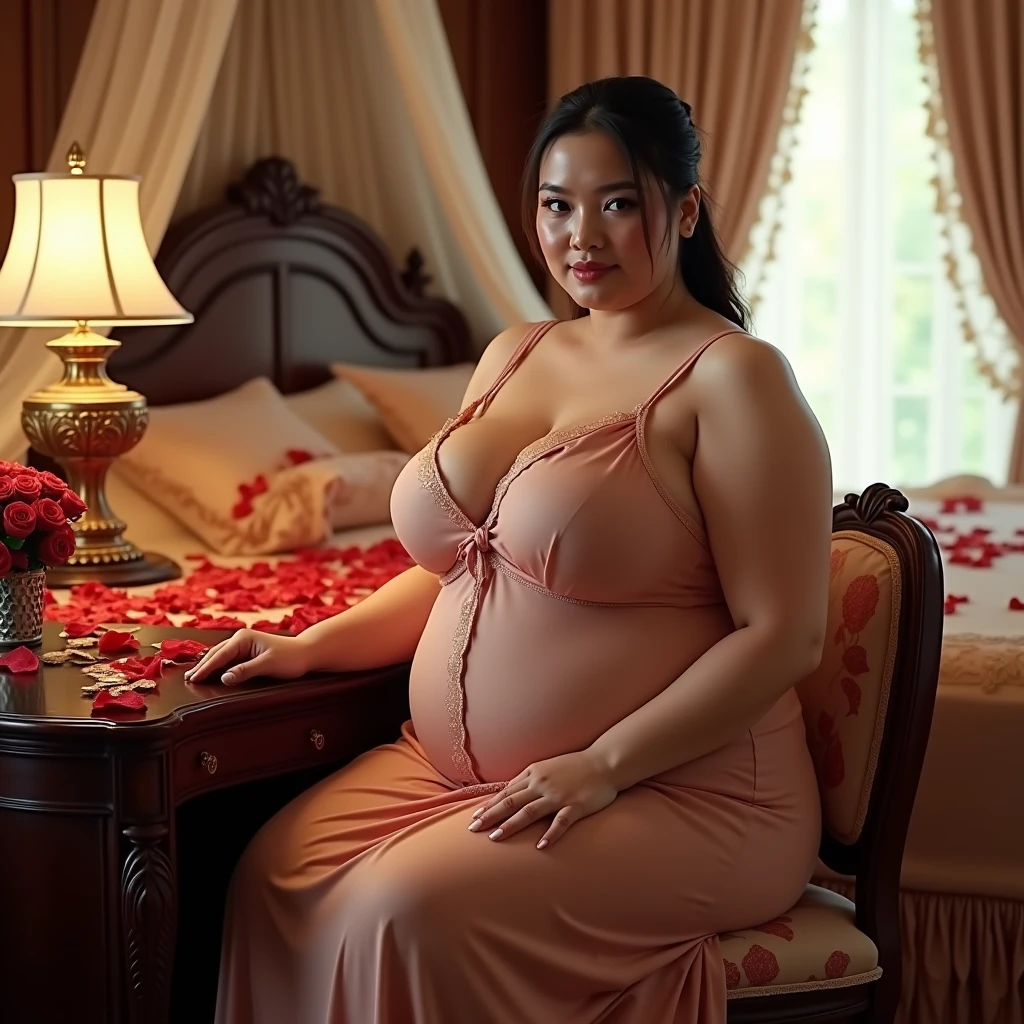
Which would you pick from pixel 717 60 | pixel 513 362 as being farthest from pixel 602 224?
pixel 717 60

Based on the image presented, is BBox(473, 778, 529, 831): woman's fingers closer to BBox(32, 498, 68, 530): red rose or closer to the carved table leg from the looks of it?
the carved table leg

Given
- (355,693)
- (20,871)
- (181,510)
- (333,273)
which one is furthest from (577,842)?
(333,273)

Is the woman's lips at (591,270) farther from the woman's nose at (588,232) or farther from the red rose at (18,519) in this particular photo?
the red rose at (18,519)

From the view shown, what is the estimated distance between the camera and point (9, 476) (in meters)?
2.01

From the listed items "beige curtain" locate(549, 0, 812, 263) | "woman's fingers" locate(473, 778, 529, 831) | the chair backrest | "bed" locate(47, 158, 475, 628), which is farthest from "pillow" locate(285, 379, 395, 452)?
"woman's fingers" locate(473, 778, 529, 831)

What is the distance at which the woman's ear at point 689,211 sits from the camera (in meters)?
1.92

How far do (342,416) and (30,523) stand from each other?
1.96m

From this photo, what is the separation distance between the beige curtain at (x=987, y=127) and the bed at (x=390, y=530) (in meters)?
0.93

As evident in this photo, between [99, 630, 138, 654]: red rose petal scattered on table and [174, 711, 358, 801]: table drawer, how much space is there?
275 millimetres

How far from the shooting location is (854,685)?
1.92 metres

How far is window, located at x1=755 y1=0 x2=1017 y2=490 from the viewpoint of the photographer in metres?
5.33

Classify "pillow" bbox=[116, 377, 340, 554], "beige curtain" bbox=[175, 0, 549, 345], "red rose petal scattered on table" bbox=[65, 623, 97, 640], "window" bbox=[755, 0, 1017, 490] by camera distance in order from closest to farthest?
1. "red rose petal scattered on table" bbox=[65, 623, 97, 640]
2. "pillow" bbox=[116, 377, 340, 554]
3. "beige curtain" bbox=[175, 0, 549, 345]
4. "window" bbox=[755, 0, 1017, 490]

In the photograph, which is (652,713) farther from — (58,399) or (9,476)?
(58,399)

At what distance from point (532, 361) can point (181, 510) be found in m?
1.47
